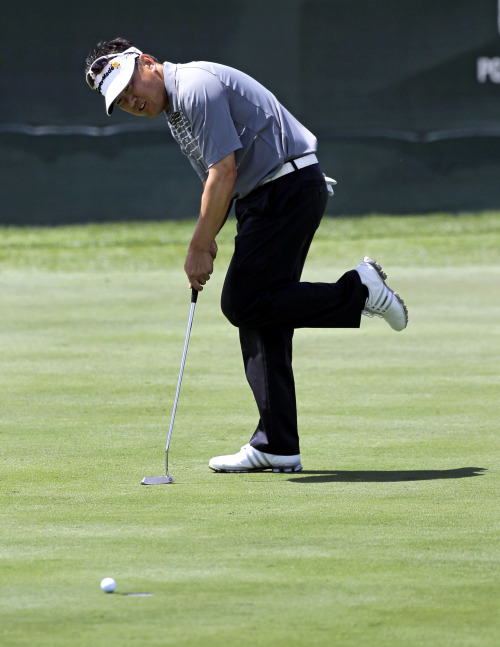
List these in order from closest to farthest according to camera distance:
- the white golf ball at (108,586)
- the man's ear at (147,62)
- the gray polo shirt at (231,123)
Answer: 1. the white golf ball at (108,586)
2. the gray polo shirt at (231,123)
3. the man's ear at (147,62)

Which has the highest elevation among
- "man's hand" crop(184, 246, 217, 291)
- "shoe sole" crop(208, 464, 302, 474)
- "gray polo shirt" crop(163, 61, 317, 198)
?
"gray polo shirt" crop(163, 61, 317, 198)

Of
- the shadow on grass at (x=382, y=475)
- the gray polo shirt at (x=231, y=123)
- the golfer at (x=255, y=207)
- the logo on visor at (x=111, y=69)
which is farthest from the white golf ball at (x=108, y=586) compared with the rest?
the logo on visor at (x=111, y=69)

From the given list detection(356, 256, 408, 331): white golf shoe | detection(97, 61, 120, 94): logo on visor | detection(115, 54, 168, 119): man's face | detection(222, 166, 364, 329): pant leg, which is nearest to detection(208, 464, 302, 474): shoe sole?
detection(222, 166, 364, 329): pant leg

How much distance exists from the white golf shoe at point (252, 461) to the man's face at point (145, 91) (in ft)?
4.75

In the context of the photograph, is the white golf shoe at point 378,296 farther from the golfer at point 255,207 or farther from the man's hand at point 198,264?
the man's hand at point 198,264

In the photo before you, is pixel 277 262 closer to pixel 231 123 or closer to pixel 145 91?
pixel 231 123

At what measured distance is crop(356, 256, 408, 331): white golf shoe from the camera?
255 inches

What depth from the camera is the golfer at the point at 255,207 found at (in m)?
6.10

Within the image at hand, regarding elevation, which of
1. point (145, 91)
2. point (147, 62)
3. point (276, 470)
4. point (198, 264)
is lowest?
point (276, 470)

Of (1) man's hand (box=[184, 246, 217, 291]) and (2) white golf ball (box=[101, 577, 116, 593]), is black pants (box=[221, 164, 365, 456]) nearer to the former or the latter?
(1) man's hand (box=[184, 246, 217, 291])

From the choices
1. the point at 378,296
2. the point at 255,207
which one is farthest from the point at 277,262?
the point at 378,296

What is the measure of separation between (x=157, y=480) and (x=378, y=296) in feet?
4.19

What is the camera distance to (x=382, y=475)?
6164 mm

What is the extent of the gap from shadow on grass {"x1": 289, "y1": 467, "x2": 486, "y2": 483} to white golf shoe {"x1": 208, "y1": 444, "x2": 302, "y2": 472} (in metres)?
0.07
